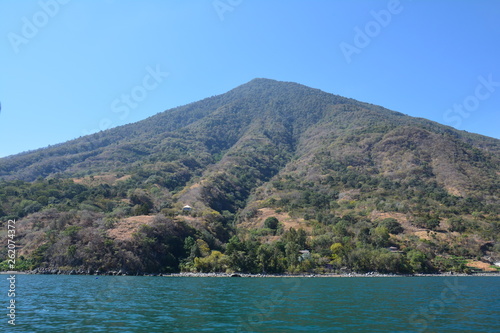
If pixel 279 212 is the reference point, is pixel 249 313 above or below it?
below

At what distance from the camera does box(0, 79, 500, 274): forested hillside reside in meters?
78.2

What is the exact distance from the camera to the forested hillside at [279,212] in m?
78.2

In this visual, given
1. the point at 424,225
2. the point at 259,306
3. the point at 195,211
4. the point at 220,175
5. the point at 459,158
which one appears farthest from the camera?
the point at 220,175

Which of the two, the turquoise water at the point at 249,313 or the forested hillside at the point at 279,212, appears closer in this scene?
the turquoise water at the point at 249,313

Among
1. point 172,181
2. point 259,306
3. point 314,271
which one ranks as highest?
point 172,181

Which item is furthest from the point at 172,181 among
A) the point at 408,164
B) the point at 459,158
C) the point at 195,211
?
the point at 459,158

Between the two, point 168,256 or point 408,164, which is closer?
point 168,256

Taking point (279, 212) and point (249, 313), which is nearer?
point (249, 313)

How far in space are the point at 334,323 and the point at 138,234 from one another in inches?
2611

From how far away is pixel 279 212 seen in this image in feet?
406

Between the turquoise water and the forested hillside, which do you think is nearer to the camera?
the turquoise water

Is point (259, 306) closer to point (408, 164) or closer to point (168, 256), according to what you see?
point (168, 256)

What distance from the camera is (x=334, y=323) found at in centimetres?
2277

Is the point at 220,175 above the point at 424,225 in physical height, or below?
above
